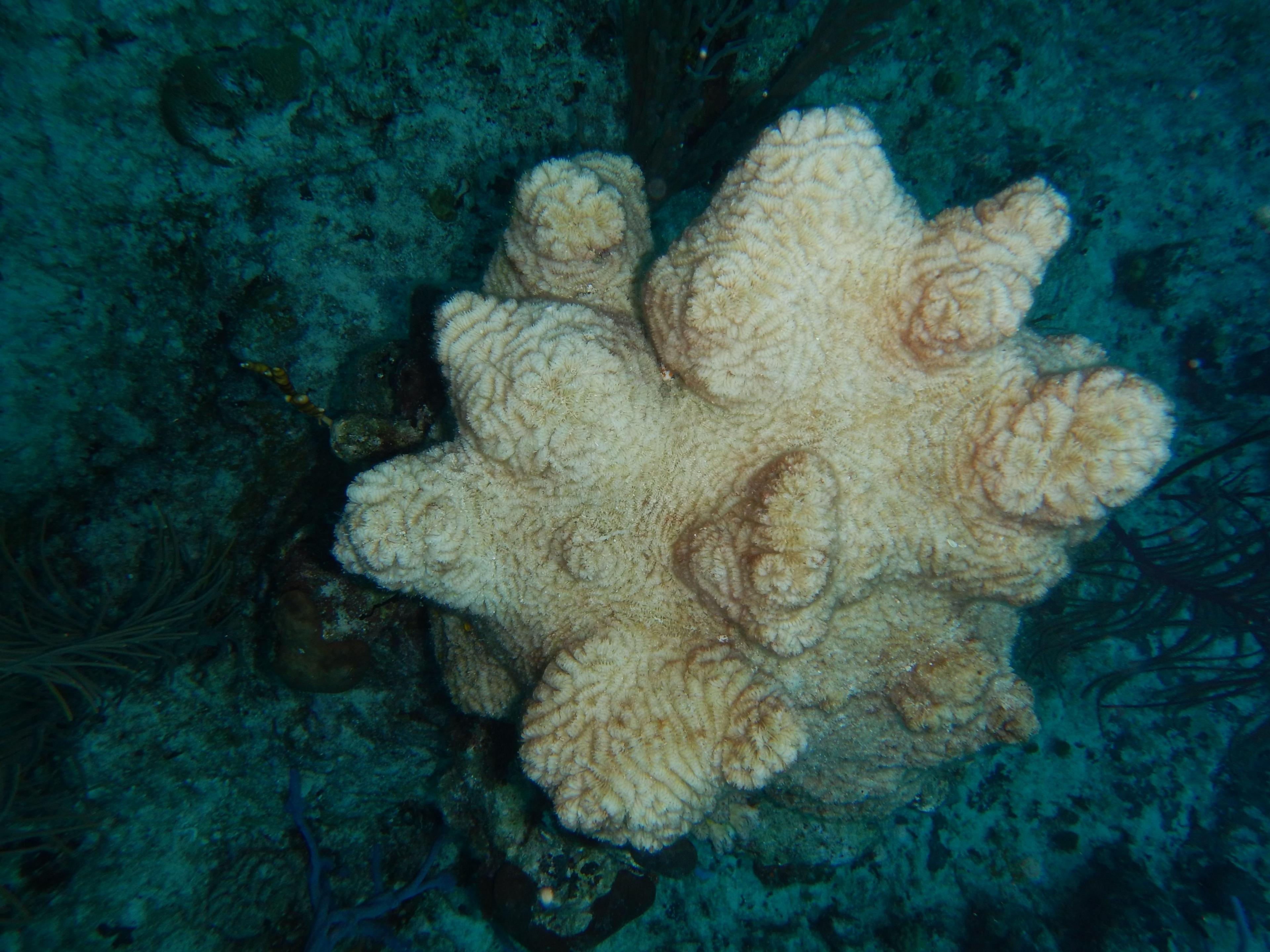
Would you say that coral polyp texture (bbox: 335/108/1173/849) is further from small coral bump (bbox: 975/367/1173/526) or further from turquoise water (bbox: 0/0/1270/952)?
turquoise water (bbox: 0/0/1270/952)

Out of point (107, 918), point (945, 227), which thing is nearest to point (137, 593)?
point (107, 918)

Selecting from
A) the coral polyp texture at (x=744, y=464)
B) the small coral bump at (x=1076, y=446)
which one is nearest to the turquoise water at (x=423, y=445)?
the coral polyp texture at (x=744, y=464)

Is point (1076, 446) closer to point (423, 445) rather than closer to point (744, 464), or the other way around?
point (744, 464)

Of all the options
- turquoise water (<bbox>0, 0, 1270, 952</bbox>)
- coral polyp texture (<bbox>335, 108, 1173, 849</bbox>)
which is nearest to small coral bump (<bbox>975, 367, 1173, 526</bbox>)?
A: coral polyp texture (<bbox>335, 108, 1173, 849</bbox>)

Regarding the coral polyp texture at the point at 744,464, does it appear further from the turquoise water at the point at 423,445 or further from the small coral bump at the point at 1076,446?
the turquoise water at the point at 423,445

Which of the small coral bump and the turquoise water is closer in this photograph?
the small coral bump

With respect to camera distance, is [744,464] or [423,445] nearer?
[744,464]

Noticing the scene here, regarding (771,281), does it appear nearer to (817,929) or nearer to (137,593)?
(137,593)

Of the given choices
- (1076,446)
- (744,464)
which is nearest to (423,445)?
(744,464)
